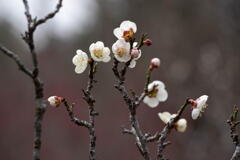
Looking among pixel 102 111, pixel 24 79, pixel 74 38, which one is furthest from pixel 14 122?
pixel 74 38

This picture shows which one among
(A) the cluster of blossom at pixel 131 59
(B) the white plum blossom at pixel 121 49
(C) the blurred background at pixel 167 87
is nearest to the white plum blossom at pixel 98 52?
(A) the cluster of blossom at pixel 131 59

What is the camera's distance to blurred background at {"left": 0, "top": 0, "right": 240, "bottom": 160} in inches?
289

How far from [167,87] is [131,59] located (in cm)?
831

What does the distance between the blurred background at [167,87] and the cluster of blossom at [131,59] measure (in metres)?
5.29

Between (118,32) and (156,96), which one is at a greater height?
(118,32)

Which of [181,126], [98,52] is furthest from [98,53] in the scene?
[181,126]

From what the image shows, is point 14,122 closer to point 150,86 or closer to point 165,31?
point 165,31

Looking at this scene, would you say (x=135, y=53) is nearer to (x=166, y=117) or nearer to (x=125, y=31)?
(x=125, y=31)

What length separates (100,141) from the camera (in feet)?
32.2

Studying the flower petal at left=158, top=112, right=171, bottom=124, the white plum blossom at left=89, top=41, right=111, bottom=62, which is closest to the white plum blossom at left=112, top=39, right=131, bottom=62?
the white plum blossom at left=89, top=41, right=111, bottom=62

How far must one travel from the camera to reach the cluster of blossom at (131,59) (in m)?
1.34

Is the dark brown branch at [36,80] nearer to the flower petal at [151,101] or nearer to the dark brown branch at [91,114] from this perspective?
the dark brown branch at [91,114]

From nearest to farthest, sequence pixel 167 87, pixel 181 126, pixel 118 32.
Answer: pixel 181 126 < pixel 118 32 < pixel 167 87

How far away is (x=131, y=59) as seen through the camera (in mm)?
1361
